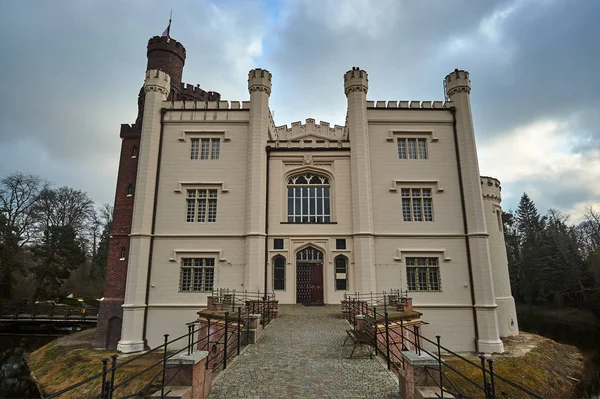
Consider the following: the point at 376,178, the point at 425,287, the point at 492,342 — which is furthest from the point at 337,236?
the point at 492,342

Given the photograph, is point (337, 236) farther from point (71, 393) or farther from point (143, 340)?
point (71, 393)

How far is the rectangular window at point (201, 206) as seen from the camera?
20297 mm

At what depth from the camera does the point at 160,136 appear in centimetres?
2134

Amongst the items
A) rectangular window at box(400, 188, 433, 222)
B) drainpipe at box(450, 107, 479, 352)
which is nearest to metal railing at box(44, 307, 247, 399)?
rectangular window at box(400, 188, 433, 222)

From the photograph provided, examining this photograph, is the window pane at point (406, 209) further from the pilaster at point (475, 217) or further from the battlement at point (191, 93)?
the battlement at point (191, 93)

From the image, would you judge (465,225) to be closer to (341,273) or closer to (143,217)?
(341,273)

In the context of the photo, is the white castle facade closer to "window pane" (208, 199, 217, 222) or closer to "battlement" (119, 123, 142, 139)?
"window pane" (208, 199, 217, 222)

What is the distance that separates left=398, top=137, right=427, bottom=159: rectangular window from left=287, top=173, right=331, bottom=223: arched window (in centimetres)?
499

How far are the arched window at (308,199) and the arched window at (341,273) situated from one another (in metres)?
2.39

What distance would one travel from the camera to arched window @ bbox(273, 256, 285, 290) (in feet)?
64.4

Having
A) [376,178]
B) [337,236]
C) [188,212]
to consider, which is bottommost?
[337,236]

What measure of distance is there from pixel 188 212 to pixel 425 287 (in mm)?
14366

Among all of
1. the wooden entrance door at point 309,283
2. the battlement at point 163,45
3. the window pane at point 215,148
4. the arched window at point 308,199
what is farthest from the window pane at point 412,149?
the battlement at point 163,45

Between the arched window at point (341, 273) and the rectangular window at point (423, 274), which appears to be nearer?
the rectangular window at point (423, 274)
